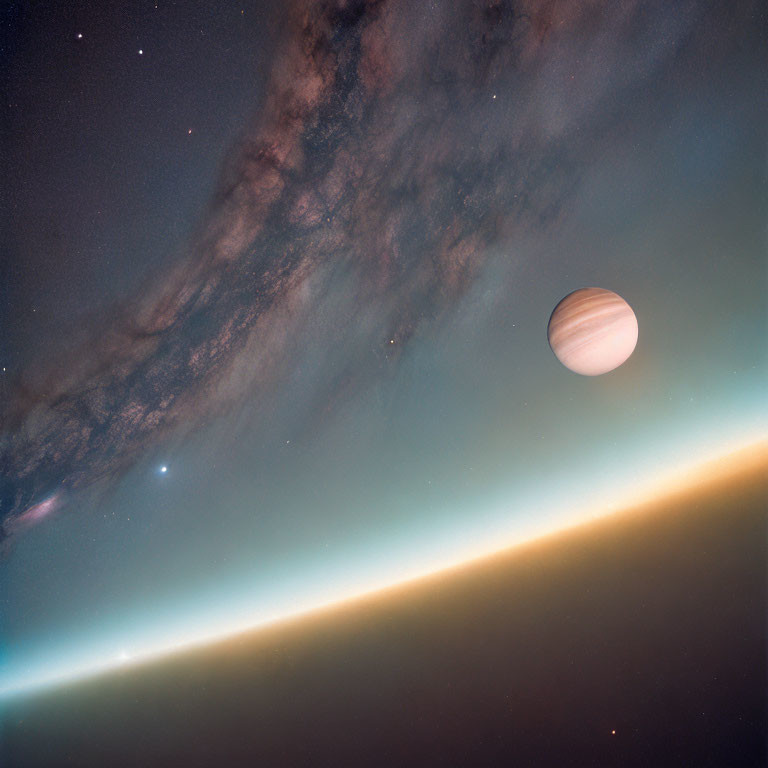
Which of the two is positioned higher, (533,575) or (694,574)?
(533,575)

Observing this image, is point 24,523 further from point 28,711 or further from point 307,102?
point 307,102

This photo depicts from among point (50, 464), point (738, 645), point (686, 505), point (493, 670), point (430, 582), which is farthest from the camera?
point (430, 582)

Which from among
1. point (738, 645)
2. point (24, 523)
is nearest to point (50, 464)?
point (24, 523)

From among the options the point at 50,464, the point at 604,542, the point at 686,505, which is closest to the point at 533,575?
the point at 604,542

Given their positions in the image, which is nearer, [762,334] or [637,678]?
[637,678]

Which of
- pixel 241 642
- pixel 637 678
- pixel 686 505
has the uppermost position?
pixel 686 505

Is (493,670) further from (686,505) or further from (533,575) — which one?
(686,505)

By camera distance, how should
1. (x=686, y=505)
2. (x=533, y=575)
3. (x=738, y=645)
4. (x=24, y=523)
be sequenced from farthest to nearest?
1. (x=533, y=575)
2. (x=686, y=505)
3. (x=24, y=523)
4. (x=738, y=645)
